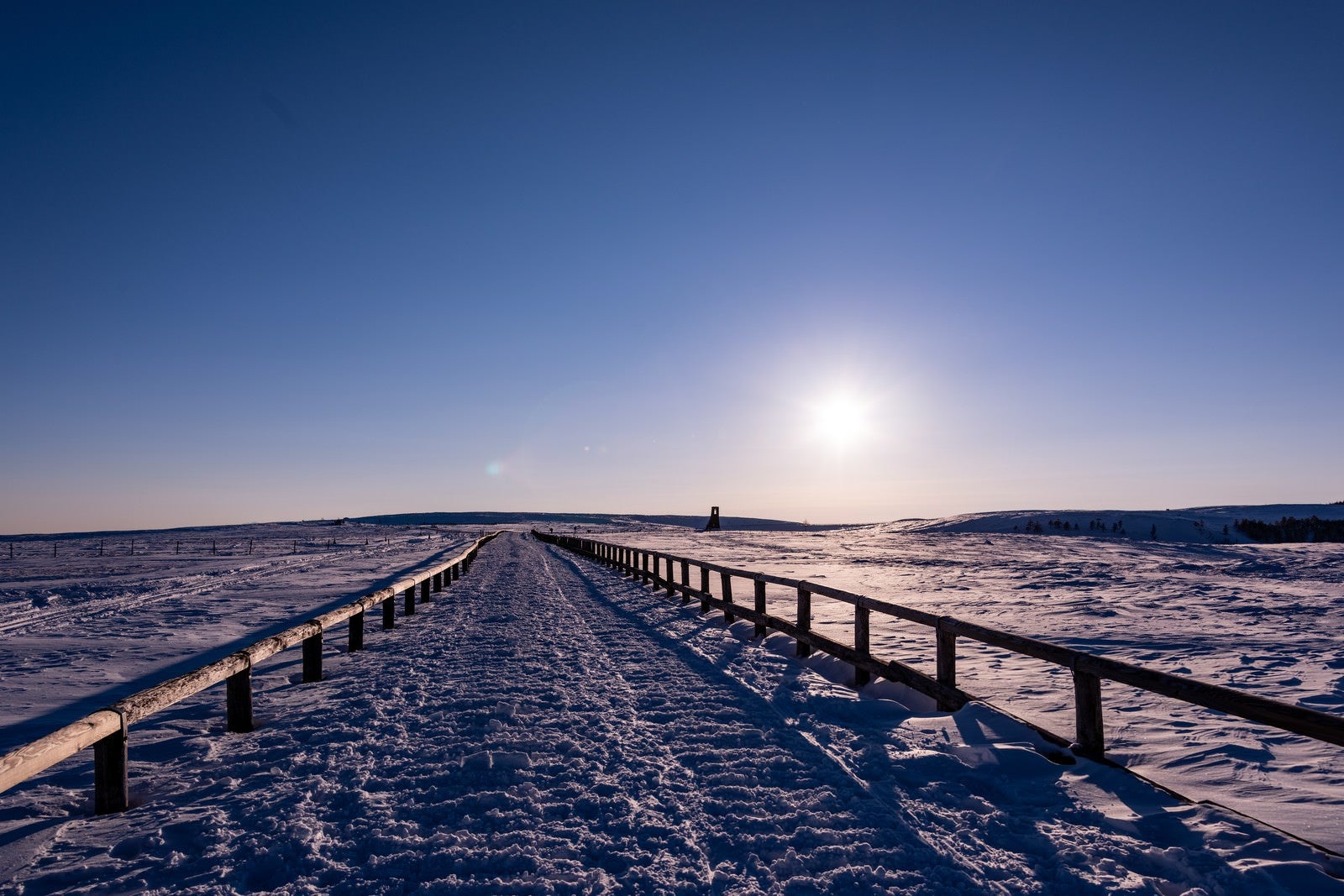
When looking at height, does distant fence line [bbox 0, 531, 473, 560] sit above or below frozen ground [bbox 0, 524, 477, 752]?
below

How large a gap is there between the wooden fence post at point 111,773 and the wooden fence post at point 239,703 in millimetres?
1725

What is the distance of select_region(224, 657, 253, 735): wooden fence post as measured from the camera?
6.45 metres

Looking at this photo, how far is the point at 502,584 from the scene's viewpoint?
22.3 m

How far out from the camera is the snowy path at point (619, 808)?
3.78m

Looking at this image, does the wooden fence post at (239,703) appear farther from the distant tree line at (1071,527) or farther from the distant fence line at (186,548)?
the distant tree line at (1071,527)

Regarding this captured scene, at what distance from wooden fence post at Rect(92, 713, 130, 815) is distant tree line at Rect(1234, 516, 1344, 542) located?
50.4m

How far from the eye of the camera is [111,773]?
4.65m

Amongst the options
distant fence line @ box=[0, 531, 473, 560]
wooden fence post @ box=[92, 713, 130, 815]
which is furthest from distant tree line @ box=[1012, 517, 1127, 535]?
wooden fence post @ box=[92, 713, 130, 815]

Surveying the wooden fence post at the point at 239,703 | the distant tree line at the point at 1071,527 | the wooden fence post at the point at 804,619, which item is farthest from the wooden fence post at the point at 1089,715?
the distant tree line at the point at 1071,527

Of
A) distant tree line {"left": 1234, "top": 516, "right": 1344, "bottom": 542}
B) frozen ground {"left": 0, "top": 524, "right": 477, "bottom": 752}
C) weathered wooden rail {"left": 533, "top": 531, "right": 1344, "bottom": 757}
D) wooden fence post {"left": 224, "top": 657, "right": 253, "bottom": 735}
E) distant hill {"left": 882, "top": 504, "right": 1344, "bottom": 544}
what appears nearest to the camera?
weathered wooden rail {"left": 533, "top": 531, "right": 1344, "bottom": 757}

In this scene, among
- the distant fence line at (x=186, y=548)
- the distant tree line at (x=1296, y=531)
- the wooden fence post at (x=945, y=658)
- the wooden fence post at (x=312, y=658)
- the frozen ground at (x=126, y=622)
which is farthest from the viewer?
the distant fence line at (x=186, y=548)

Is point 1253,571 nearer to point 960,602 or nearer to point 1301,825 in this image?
point 960,602

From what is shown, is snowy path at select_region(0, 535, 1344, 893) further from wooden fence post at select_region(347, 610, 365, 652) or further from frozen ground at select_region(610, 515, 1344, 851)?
wooden fence post at select_region(347, 610, 365, 652)

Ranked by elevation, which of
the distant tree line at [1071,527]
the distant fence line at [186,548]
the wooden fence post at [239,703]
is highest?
the wooden fence post at [239,703]
